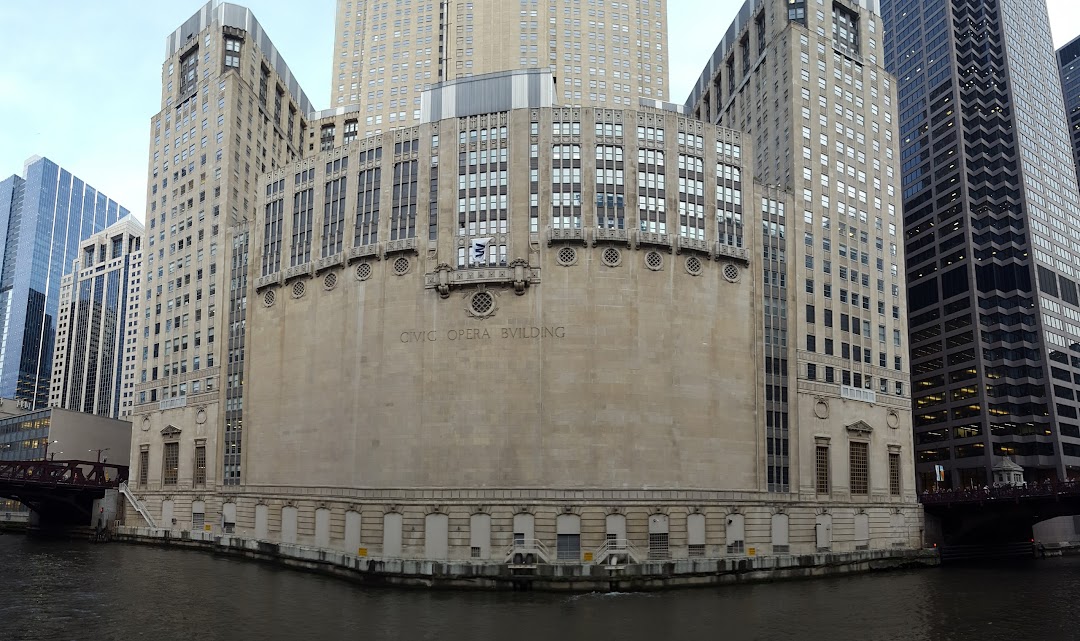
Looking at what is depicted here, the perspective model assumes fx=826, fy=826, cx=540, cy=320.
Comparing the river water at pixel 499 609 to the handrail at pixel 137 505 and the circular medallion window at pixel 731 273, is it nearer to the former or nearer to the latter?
the handrail at pixel 137 505

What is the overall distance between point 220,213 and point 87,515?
5740 centimetres

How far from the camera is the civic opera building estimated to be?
87750 millimetres

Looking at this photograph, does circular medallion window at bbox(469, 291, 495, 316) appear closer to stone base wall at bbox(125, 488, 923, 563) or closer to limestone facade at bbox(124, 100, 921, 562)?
limestone facade at bbox(124, 100, 921, 562)

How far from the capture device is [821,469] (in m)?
99.3

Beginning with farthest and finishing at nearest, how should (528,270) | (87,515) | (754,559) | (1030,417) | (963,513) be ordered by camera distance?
1. (1030,417)
2. (87,515)
3. (963,513)
4. (528,270)
5. (754,559)

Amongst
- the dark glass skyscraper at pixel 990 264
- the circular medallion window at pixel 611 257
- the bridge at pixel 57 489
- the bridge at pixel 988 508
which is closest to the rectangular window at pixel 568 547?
the circular medallion window at pixel 611 257

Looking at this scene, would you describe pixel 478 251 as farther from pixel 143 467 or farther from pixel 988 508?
pixel 988 508

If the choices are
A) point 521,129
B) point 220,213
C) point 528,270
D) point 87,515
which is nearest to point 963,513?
point 528,270

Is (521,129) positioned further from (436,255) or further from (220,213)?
(220,213)

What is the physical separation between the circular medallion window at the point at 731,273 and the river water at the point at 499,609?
3425cm

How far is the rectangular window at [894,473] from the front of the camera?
345 ft

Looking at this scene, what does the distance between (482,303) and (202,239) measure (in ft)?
190

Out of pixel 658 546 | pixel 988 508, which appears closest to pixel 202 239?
pixel 658 546

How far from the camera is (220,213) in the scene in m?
125
